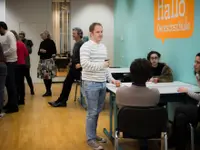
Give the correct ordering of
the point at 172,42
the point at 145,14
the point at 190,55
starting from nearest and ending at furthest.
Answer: the point at 190,55, the point at 172,42, the point at 145,14

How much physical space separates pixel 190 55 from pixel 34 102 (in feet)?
11.2

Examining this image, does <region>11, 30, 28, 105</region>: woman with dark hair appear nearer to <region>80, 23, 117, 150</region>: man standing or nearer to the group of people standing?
the group of people standing

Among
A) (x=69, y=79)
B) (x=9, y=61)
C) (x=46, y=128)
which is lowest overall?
(x=46, y=128)

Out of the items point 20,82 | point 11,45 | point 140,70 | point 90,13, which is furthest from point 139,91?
point 90,13

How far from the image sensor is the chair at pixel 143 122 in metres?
2.61

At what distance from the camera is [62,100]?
6.12 metres

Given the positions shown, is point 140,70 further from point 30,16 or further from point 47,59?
point 30,16

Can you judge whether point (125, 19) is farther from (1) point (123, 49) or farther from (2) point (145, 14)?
(2) point (145, 14)

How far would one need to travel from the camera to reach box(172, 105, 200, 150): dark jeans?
310 cm

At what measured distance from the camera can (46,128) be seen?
4.63 metres

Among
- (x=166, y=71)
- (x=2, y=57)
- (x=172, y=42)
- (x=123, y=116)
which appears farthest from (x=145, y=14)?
(x=123, y=116)

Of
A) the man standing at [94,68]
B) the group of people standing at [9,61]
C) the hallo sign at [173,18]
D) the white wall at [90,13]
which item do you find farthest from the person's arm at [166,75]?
the white wall at [90,13]

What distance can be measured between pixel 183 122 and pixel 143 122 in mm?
653

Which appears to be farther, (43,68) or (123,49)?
(123,49)
